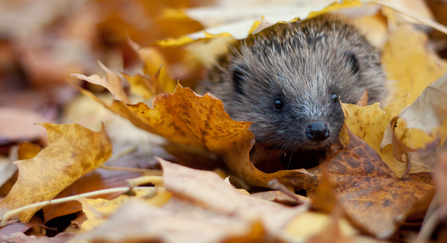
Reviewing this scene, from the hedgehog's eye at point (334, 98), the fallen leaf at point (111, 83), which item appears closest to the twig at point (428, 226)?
the hedgehog's eye at point (334, 98)

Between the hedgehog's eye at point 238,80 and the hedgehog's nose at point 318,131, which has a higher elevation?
the hedgehog's eye at point 238,80

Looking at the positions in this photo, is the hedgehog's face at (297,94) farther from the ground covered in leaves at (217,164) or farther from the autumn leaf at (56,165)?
the autumn leaf at (56,165)

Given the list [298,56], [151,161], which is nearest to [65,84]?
[151,161]

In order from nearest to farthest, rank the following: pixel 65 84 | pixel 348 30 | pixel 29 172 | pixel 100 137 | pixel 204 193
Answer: pixel 204 193
pixel 29 172
pixel 100 137
pixel 348 30
pixel 65 84

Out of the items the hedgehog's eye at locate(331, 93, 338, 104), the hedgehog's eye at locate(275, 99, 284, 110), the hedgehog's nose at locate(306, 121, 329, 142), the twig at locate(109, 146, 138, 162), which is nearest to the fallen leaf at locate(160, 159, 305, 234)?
the hedgehog's nose at locate(306, 121, 329, 142)

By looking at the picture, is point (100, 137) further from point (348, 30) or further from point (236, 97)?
point (348, 30)

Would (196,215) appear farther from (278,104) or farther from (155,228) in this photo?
(278,104)

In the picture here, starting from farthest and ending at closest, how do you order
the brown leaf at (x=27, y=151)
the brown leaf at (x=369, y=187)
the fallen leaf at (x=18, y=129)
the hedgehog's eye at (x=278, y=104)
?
the fallen leaf at (x=18, y=129) < the brown leaf at (x=27, y=151) < the hedgehog's eye at (x=278, y=104) < the brown leaf at (x=369, y=187)
